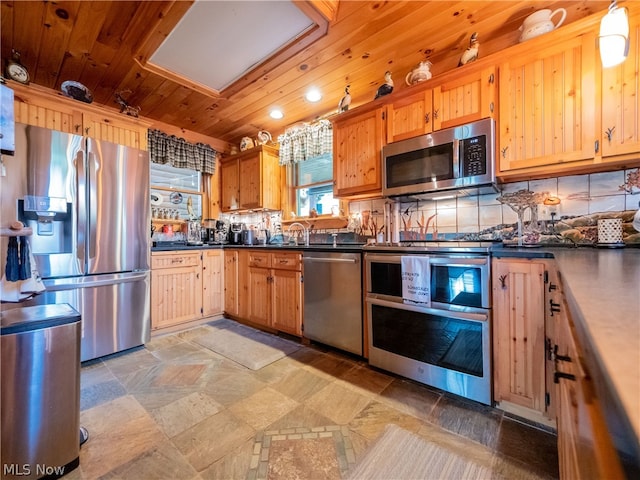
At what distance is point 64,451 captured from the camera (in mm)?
1186

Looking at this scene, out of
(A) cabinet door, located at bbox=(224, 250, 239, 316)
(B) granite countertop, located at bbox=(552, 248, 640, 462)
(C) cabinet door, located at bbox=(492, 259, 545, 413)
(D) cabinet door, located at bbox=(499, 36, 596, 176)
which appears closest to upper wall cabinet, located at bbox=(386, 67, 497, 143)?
(D) cabinet door, located at bbox=(499, 36, 596, 176)

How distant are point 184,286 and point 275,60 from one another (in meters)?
2.40

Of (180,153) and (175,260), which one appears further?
(180,153)

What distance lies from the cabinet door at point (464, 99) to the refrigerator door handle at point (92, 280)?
2792mm

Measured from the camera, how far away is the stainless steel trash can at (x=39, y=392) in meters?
1.06

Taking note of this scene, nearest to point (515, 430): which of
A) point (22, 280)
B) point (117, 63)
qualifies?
point (22, 280)

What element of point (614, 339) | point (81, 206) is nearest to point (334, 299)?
point (614, 339)

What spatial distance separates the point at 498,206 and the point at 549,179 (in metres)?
0.35

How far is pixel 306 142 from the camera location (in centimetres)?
320

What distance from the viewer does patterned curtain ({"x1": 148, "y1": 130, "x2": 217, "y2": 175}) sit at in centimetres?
331

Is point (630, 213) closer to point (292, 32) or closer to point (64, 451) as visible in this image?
point (292, 32)
